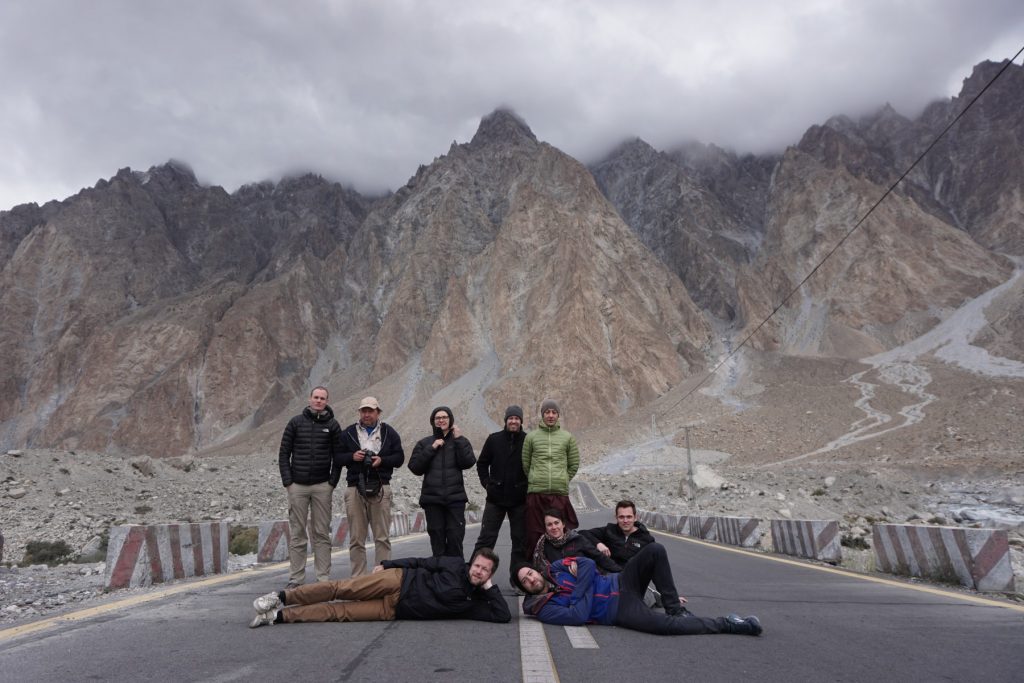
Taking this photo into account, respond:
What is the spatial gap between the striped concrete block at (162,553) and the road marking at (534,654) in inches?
199

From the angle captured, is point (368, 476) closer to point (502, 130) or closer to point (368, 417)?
point (368, 417)

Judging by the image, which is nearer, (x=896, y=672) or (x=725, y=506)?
(x=896, y=672)

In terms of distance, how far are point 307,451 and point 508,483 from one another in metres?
2.27

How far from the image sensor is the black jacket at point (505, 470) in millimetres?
7172

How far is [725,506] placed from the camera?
30062mm

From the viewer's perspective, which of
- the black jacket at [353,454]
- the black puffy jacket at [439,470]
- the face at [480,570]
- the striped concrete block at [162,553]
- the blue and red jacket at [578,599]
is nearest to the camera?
the face at [480,570]

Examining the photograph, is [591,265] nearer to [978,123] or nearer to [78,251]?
[78,251]

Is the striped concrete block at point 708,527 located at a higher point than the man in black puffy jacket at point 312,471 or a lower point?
lower

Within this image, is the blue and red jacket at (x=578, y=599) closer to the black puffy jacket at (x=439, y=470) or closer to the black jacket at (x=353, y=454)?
the black puffy jacket at (x=439, y=470)

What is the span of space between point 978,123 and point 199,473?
172 metres

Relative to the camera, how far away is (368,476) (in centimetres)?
734

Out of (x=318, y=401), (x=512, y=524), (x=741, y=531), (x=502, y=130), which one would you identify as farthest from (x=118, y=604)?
(x=502, y=130)

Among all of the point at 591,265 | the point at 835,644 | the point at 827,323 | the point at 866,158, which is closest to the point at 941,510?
the point at 835,644

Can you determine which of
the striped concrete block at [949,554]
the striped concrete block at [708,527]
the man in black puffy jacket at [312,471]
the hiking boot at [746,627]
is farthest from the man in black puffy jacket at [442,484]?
the striped concrete block at [708,527]
